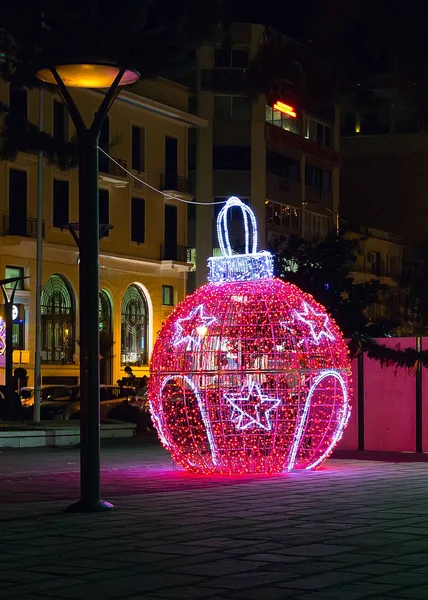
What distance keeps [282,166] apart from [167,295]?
10.5 meters

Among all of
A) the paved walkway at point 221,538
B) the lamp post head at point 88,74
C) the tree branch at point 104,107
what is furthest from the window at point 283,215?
the tree branch at point 104,107

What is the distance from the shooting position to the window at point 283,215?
184ft

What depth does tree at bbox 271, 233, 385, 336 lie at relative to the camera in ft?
104

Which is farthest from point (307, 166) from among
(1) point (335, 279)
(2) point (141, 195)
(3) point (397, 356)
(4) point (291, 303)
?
(4) point (291, 303)

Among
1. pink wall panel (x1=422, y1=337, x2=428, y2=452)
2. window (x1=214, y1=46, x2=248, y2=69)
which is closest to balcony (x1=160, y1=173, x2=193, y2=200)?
window (x1=214, y1=46, x2=248, y2=69)

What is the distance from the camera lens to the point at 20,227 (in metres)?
41.8

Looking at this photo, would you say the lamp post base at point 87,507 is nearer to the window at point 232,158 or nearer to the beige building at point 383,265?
the window at point 232,158

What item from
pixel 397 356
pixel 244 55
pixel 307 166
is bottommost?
pixel 397 356

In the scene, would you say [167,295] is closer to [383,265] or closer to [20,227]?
[20,227]

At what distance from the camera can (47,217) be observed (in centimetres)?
4325

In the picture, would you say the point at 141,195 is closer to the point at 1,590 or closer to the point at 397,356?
the point at 397,356

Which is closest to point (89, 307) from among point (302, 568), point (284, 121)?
point (302, 568)

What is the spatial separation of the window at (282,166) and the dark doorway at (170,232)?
712 cm

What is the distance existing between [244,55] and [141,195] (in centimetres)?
1037
